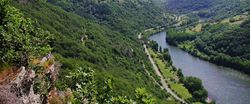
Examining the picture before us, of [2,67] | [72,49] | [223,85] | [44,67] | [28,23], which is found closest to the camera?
[2,67]

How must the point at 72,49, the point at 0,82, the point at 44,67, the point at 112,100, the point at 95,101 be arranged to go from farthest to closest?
1. the point at 72,49
2. the point at 44,67
3. the point at 0,82
4. the point at 95,101
5. the point at 112,100

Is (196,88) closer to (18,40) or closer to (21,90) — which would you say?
(18,40)

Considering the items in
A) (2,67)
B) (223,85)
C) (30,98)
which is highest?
(2,67)

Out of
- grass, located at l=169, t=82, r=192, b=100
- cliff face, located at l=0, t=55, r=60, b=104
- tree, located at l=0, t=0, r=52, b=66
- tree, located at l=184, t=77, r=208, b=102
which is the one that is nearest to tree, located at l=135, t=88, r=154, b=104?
cliff face, located at l=0, t=55, r=60, b=104

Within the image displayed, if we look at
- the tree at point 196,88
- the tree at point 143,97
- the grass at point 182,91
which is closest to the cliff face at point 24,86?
the tree at point 143,97

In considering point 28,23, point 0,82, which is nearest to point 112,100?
point 0,82

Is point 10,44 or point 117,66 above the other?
point 10,44

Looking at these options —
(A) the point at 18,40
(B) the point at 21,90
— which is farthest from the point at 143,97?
(A) the point at 18,40

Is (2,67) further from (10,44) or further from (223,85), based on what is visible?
(223,85)
